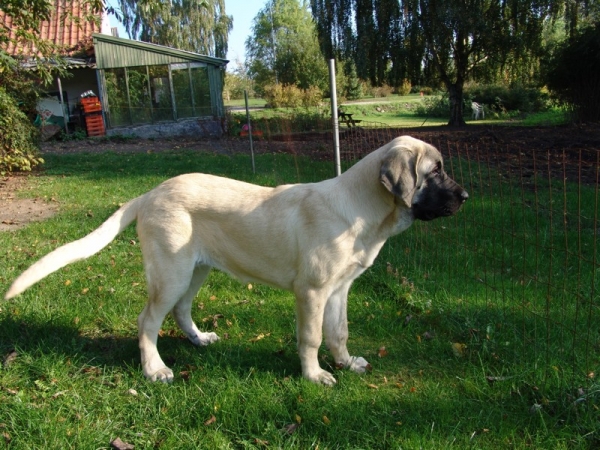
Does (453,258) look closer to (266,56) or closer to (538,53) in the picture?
(538,53)

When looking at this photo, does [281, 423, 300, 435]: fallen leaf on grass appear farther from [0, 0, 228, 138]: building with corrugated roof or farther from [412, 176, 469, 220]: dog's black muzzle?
[0, 0, 228, 138]: building with corrugated roof

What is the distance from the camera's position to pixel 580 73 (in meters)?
21.5

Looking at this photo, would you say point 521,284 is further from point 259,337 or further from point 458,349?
point 259,337

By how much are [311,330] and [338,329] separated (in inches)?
13.8

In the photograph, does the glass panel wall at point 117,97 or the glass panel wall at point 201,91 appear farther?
the glass panel wall at point 201,91

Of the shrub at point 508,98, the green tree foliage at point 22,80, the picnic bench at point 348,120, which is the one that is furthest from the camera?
the shrub at point 508,98

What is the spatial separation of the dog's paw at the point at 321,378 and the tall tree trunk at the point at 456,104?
24.8m

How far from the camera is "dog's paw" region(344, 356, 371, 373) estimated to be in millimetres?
3834

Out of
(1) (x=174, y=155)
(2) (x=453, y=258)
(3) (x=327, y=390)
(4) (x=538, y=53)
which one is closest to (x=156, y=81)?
(1) (x=174, y=155)

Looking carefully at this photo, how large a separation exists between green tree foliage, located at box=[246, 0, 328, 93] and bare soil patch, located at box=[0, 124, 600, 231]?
32.6 m

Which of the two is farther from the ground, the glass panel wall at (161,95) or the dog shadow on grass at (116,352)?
the glass panel wall at (161,95)

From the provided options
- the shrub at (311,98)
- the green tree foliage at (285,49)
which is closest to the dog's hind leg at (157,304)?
the shrub at (311,98)

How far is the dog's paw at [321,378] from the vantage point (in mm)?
3664

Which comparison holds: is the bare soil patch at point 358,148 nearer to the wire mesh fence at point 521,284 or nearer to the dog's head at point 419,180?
the wire mesh fence at point 521,284
